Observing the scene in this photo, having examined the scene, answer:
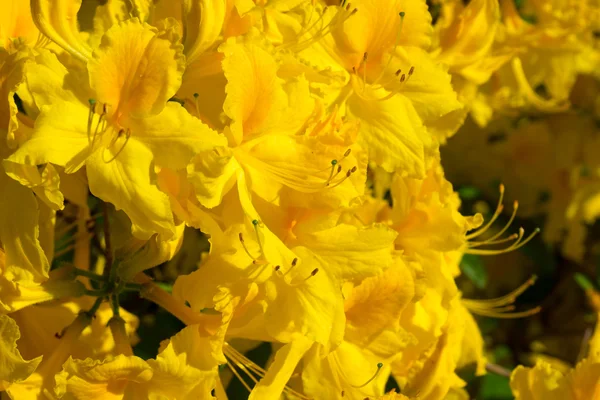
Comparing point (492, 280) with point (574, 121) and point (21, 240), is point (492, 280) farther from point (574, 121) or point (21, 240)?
point (21, 240)

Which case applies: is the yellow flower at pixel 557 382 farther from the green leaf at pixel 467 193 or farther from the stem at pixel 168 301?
the green leaf at pixel 467 193

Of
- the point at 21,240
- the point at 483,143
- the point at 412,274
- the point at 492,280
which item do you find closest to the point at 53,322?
the point at 21,240

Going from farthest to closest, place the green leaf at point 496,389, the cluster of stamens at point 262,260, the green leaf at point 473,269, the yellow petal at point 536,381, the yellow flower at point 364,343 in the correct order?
1. the green leaf at point 496,389
2. the green leaf at point 473,269
3. the yellow petal at point 536,381
4. the yellow flower at point 364,343
5. the cluster of stamens at point 262,260

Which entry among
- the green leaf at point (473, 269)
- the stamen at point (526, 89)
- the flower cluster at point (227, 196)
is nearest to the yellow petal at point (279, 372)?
the flower cluster at point (227, 196)

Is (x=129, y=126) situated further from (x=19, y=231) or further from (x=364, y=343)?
(x=364, y=343)

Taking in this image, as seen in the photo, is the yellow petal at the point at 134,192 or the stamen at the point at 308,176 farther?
the stamen at the point at 308,176

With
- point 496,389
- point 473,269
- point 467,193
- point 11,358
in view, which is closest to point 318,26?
point 11,358
